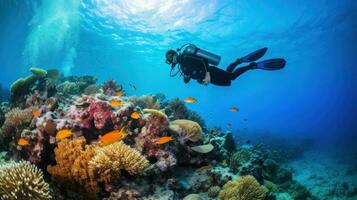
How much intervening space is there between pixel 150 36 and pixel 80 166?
3198 cm

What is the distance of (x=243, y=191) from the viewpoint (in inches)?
219

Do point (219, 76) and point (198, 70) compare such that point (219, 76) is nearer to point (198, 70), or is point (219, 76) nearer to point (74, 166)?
point (198, 70)

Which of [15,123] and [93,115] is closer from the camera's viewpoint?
[93,115]

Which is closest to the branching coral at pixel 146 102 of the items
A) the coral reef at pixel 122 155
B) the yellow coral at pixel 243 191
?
the coral reef at pixel 122 155

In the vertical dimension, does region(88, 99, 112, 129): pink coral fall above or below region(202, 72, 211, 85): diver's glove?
below

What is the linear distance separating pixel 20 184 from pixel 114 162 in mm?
1441

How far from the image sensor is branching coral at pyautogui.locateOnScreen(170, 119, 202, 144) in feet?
22.1

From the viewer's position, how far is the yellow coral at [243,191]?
5.38 m

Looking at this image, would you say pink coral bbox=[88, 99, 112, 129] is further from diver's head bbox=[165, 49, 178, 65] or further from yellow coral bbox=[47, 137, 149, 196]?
diver's head bbox=[165, 49, 178, 65]

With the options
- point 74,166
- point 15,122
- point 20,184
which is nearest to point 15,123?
point 15,122

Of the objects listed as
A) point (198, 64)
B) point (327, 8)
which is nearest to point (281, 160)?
point (198, 64)

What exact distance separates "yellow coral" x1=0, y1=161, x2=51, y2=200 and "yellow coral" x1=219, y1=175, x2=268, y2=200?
10.9ft

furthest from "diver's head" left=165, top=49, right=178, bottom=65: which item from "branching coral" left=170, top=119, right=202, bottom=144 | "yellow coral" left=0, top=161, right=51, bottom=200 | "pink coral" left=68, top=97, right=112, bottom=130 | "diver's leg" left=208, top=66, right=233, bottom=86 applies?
"yellow coral" left=0, top=161, right=51, bottom=200

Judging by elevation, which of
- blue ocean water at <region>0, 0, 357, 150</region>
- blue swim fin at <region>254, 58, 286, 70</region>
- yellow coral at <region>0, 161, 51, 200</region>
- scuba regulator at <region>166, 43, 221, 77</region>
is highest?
blue ocean water at <region>0, 0, 357, 150</region>
